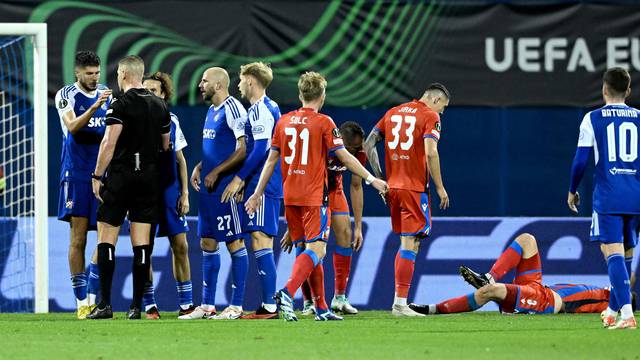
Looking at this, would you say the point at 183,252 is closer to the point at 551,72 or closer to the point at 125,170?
the point at 125,170

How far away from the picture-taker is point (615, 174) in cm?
872

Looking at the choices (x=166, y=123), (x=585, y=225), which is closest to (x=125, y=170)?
(x=166, y=123)

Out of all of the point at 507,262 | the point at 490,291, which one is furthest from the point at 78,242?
the point at 507,262

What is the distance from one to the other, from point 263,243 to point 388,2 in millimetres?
5107

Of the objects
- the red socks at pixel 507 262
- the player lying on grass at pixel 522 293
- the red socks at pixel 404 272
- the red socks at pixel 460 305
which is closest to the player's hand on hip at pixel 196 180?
the red socks at pixel 404 272

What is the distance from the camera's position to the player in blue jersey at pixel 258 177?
9734mm

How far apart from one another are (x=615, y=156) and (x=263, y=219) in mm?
2568

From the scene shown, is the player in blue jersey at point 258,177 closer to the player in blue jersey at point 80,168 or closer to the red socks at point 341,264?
the red socks at point 341,264

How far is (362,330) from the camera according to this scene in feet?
28.4

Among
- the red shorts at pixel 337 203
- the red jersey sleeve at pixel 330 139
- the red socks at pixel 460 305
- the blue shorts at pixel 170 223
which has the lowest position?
the red socks at pixel 460 305

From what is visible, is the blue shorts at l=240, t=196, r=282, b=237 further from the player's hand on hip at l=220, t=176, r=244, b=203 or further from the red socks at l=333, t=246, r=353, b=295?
the red socks at l=333, t=246, r=353, b=295

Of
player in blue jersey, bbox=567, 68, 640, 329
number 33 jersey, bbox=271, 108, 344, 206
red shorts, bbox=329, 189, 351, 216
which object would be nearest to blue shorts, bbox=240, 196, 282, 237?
number 33 jersey, bbox=271, 108, 344, 206

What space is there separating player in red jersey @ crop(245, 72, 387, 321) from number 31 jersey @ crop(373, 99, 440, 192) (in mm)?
1195

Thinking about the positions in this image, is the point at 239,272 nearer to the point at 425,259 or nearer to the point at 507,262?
the point at 507,262
